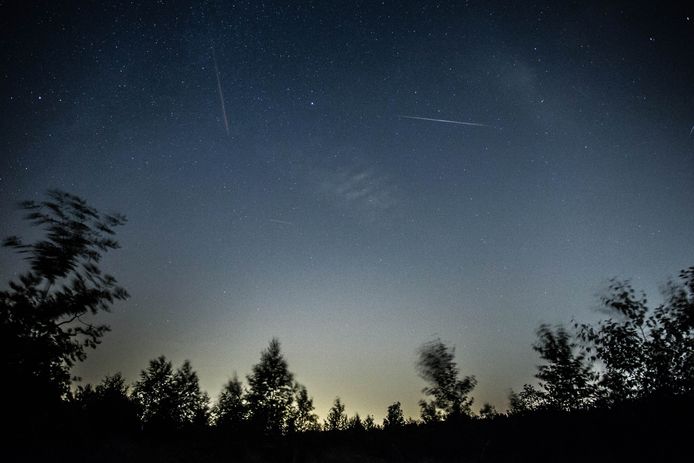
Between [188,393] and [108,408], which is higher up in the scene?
A: [188,393]

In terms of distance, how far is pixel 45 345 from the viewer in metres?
17.6

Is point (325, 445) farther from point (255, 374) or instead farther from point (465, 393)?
point (255, 374)

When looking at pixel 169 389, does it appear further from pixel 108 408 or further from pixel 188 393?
pixel 108 408

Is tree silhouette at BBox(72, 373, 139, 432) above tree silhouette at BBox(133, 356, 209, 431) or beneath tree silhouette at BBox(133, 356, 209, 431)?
beneath

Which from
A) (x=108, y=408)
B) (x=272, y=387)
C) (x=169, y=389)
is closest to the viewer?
(x=108, y=408)

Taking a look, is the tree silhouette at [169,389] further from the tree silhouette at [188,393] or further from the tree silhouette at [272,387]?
the tree silhouette at [272,387]

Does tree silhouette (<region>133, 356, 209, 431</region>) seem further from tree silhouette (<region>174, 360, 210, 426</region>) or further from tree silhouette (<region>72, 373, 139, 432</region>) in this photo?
tree silhouette (<region>72, 373, 139, 432</region>)

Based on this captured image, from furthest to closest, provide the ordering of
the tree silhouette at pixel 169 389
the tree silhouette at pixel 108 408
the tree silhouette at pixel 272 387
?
1. the tree silhouette at pixel 169 389
2. the tree silhouette at pixel 272 387
3. the tree silhouette at pixel 108 408

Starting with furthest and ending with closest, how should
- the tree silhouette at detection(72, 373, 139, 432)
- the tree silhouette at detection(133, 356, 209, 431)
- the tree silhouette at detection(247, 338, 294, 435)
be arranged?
the tree silhouette at detection(133, 356, 209, 431) → the tree silhouette at detection(247, 338, 294, 435) → the tree silhouette at detection(72, 373, 139, 432)

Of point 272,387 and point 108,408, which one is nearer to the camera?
point 108,408

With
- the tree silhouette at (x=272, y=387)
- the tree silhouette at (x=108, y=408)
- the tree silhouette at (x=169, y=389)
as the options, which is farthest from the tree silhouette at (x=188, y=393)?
the tree silhouette at (x=108, y=408)

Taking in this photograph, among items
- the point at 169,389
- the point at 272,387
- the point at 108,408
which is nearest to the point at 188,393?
the point at 169,389

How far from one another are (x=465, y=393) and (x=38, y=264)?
40.4 metres

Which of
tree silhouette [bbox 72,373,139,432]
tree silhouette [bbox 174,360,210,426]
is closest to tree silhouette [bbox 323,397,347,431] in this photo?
tree silhouette [bbox 174,360,210,426]
